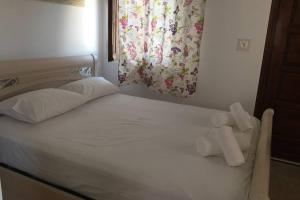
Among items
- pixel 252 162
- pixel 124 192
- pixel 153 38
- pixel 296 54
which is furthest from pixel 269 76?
pixel 124 192

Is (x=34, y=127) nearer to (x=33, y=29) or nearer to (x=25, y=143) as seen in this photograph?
(x=25, y=143)

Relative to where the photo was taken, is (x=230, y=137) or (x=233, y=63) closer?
(x=230, y=137)

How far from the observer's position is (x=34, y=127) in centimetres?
179

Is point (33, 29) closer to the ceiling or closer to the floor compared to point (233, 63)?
closer to the ceiling

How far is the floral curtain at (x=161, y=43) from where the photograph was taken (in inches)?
107

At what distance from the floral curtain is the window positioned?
0.17 m

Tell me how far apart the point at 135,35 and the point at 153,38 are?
0.74 feet

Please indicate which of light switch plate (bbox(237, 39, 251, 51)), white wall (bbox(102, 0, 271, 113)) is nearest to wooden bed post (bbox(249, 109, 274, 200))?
white wall (bbox(102, 0, 271, 113))

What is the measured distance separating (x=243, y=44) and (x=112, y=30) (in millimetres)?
1565

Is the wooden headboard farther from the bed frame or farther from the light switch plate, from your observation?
the light switch plate

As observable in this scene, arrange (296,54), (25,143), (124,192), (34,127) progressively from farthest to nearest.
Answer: (296,54) → (34,127) → (25,143) → (124,192)

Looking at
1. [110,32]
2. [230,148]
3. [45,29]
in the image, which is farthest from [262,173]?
[110,32]

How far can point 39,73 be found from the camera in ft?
7.63

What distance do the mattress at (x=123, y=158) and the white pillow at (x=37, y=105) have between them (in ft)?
0.18
